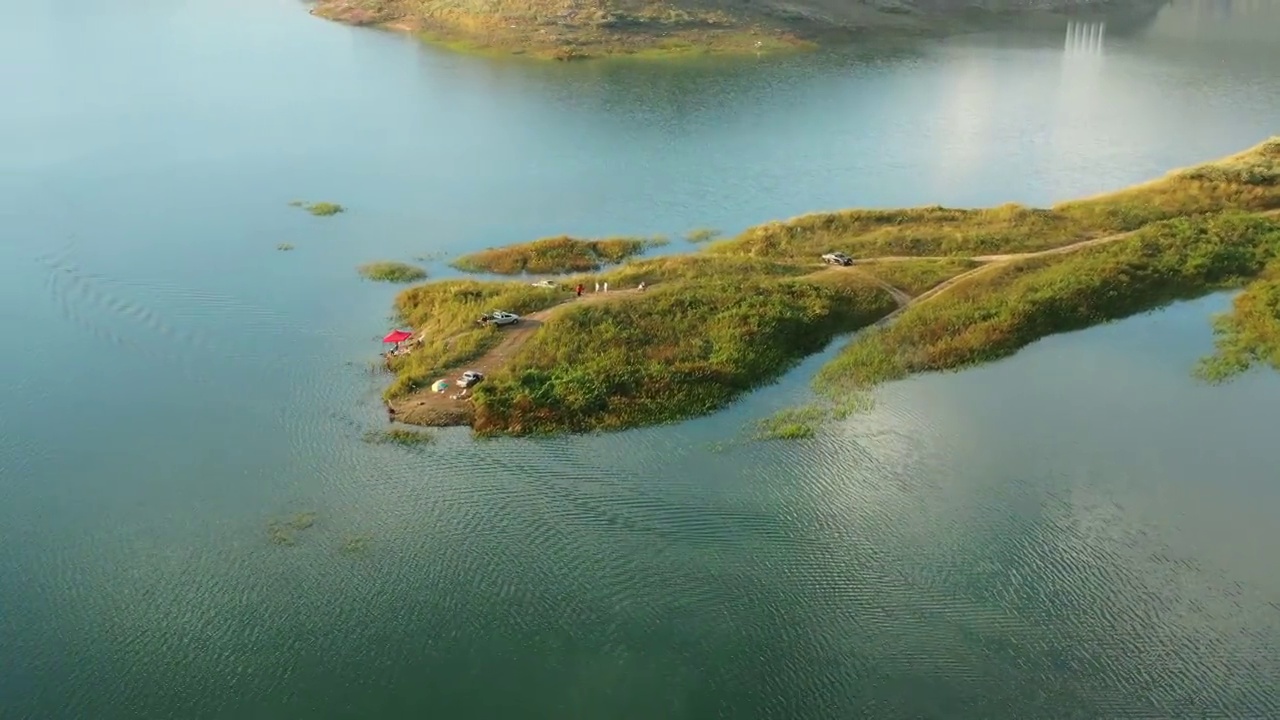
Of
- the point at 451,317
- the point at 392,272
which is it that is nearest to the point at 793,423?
the point at 451,317

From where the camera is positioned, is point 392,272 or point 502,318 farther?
point 392,272

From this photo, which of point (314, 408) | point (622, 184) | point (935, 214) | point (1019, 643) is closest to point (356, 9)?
point (622, 184)

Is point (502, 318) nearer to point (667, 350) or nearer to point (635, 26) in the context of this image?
point (667, 350)

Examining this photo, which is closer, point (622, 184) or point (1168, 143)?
point (622, 184)

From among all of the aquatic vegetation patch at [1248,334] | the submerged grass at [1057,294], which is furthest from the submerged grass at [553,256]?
the aquatic vegetation patch at [1248,334]

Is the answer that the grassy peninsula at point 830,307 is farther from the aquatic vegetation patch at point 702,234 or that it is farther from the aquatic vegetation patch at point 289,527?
the aquatic vegetation patch at point 289,527

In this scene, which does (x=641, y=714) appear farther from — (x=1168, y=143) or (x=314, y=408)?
(x=1168, y=143)
